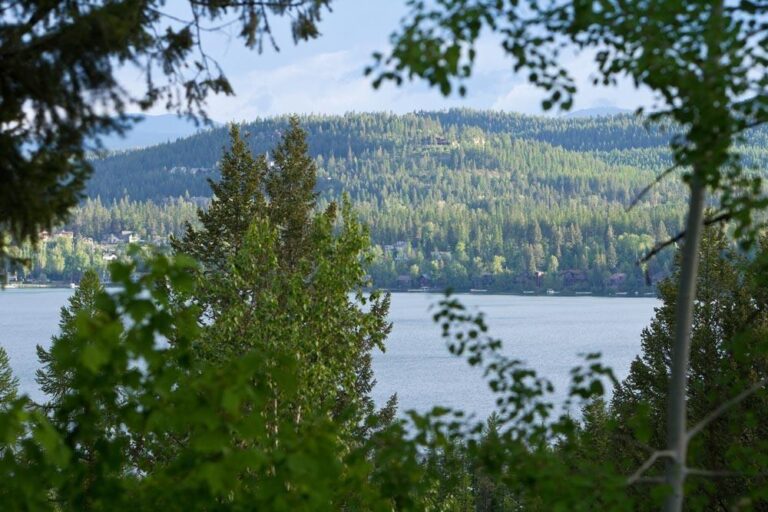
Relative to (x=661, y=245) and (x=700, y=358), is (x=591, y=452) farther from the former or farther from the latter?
(x=700, y=358)

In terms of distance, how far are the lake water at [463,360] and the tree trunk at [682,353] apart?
23908mm

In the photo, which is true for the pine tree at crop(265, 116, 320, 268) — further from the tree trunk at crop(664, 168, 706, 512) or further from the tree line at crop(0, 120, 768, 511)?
the tree trunk at crop(664, 168, 706, 512)

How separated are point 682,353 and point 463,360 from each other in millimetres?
66865

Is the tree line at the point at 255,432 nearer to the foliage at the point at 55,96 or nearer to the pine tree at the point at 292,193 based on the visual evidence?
the foliage at the point at 55,96

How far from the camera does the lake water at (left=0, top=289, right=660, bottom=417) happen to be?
53.4 meters

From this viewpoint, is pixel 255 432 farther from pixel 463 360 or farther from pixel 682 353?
pixel 463 360

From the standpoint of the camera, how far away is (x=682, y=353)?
14.5 feet

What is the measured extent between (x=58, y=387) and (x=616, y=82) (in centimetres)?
2295

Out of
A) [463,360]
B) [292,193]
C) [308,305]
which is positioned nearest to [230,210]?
[292,193]

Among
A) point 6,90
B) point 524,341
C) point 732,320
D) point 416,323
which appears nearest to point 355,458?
point 6,90

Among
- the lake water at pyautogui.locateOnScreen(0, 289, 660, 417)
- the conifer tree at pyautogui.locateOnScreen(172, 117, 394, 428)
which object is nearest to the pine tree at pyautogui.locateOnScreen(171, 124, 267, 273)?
the conifer tree at pyautogui.locateOnScreen(172, 117, 394, 428)

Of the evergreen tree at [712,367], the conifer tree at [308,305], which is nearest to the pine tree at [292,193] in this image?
the evergreen tree at [712,367]

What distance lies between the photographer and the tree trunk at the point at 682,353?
438 centimetres

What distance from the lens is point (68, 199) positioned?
5.10 metres
